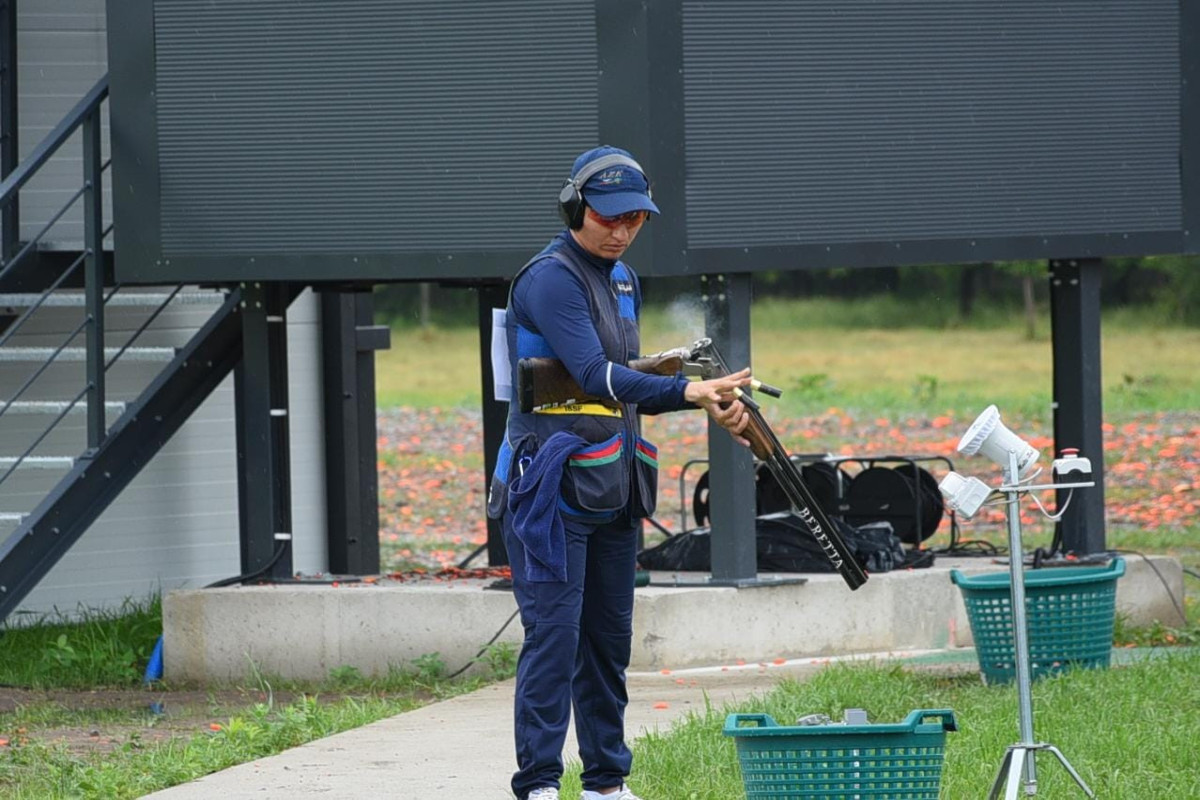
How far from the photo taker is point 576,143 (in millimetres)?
9258

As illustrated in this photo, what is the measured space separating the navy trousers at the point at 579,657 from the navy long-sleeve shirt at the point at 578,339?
455 millimetres

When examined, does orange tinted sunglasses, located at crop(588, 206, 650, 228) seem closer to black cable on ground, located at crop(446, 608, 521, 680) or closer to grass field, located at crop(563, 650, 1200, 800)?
grass field, located at crop(563, 650, 1200, 800)

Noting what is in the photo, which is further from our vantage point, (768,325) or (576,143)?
(768,325)

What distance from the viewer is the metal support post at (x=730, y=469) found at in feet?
30.9

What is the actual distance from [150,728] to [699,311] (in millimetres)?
3183

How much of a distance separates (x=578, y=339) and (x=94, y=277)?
470 centimetres

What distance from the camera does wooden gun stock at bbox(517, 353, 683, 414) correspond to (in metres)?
5.94

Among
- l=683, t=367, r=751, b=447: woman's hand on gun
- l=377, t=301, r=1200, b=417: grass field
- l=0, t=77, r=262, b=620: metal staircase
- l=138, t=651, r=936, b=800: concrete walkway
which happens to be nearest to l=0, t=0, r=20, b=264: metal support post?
l=0, t=77, r=262, b=620: metal staircase

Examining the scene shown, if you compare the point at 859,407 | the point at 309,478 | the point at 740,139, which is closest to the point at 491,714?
the point at 740,139

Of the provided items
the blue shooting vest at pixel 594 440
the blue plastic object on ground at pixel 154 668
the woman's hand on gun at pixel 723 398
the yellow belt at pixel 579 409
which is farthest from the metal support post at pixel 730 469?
the woman's hand on gun at pixel 723 398

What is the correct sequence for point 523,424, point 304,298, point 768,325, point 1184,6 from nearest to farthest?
point 523,424, point 1184,6, point 304,298, point 768,325

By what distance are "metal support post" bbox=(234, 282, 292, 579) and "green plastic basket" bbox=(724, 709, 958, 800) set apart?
5103 millimetres

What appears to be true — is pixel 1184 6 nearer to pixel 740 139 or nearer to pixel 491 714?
pixel 740 139

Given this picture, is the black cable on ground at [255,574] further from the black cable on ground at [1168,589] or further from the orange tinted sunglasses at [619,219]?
the orange tinted sunglasses at [619,219]
